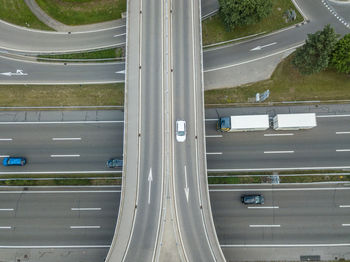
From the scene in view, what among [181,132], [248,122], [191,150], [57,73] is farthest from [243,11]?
[57,73]

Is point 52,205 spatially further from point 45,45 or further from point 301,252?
point 301,252

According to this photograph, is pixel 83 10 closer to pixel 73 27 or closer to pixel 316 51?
pixel 73 27

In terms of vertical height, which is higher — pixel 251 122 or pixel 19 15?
pixel 19 15

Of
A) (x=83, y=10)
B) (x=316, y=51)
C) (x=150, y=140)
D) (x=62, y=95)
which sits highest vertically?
(x=83, y=10)

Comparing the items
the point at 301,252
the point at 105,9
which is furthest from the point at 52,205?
the point at 301,252

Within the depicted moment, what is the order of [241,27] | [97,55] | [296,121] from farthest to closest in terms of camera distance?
[241,27] < [97,55] < [296,121]

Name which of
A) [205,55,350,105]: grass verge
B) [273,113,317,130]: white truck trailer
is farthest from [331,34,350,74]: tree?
[273,113,317,130]: white truck trailer
